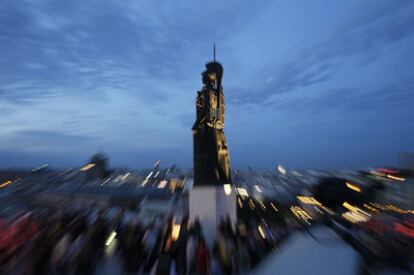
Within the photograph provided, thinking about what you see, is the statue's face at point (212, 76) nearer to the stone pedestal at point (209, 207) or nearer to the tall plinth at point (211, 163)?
the tall plinth at point (211, 163)

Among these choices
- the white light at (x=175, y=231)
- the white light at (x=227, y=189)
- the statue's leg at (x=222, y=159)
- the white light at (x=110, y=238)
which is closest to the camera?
the white light at (x=110, y=238)

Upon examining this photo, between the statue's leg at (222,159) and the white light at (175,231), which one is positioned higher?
the statue's leg at (222,159)

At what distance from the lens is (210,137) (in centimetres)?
1069

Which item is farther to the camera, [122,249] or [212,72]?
[212,72]

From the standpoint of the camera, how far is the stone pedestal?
31.8ft

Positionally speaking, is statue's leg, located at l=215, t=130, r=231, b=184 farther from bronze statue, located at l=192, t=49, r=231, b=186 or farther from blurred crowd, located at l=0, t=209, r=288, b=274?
blurred crowd, located at l=0, t=209, r=288, b=274

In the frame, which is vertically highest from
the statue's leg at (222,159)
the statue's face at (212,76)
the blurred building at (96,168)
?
the statue's face at (212,76)

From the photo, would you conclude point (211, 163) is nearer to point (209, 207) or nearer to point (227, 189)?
point (227, 189)

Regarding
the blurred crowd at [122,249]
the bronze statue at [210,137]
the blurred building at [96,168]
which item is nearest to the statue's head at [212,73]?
the bronze statue at [210,137]

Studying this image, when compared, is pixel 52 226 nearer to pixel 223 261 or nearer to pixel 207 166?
pixel 223 261

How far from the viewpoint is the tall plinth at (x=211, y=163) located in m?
9.85

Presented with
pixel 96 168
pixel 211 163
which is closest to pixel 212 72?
pixel 211 163

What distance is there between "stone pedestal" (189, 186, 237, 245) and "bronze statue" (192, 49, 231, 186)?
0.37 metres

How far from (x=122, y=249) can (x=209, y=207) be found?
343 centimetres
